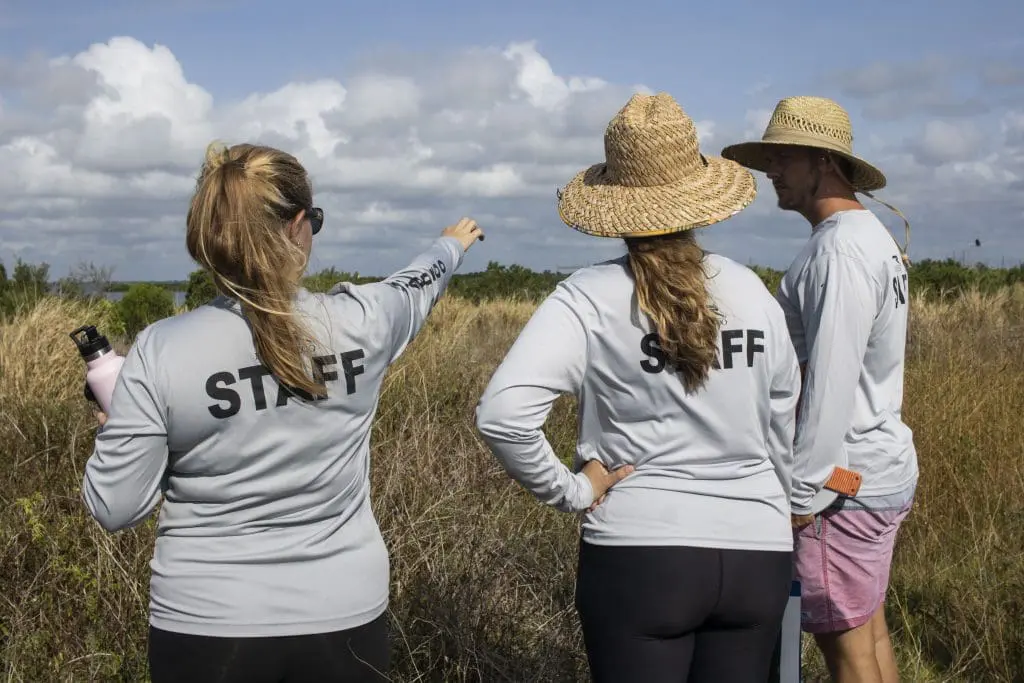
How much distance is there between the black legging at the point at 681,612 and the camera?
7.61ft

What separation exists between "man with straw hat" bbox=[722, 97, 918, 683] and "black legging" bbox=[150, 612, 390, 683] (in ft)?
4.24

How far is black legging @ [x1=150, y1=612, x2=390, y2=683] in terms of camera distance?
2.21 metres

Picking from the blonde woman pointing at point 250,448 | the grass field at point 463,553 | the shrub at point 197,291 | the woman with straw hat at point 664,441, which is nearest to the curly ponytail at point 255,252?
the blonde woman pointing at point 250,448

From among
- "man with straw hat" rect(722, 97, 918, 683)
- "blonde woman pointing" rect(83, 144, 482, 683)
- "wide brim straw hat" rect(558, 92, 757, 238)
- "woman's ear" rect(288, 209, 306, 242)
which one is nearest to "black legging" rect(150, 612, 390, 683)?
"blonde woman pointing" rect(83, 144, 482, 683)

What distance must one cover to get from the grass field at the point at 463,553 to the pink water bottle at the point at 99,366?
5.82 ft

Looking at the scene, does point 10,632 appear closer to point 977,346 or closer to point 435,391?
point 435,391

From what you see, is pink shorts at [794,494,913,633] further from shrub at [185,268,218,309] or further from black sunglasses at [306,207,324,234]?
shrub at [185,268,218,309]

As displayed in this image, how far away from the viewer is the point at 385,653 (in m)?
2.44

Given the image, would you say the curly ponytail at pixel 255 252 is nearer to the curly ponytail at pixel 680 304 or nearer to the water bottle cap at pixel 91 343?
the water bottle cap at pixel 91 343

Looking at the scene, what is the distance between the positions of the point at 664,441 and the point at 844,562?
1021 millimetres

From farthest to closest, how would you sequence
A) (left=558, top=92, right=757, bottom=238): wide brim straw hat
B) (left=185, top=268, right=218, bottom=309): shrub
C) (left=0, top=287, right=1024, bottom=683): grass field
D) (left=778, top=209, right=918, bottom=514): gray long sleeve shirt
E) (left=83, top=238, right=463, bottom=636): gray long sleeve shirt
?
(left=185, top=268, right=218, bottom=309): shrub → (left=0, top=287, right=1024, bottom=683): grass field → (left=778, top=209, right=918, bottom=514): gray long sleeve shirt → (left=558, top=92, right=757, bottom=238): wide brim straw hat → (left=83, top=238, right=463, bottom=636): gray long sleeve shirt

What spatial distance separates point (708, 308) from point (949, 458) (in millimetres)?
5170

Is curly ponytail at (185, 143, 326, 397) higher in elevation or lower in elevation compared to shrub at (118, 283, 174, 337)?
higher

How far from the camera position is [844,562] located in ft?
10.00
